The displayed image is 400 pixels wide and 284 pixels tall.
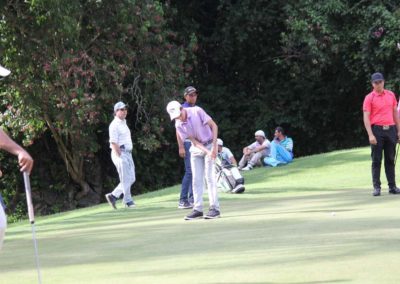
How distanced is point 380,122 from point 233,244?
5887 mm

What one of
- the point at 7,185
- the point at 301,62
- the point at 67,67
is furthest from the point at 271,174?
the point at 7,185

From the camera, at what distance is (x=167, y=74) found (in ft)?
105

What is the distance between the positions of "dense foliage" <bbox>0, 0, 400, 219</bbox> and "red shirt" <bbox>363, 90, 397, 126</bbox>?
13353 millimetres

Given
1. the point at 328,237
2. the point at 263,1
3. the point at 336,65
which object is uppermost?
the point at 263,1

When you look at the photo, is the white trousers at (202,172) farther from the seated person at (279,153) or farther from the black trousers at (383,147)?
the seated person at (279,153)

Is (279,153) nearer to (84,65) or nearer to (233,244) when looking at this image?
(84,65)

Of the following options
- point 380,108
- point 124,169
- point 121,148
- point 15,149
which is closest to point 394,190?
point 380,108

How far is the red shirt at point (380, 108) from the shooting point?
16062 millimetres

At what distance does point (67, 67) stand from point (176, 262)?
65.2 ft

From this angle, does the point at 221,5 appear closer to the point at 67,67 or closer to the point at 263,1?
the point at 263,1

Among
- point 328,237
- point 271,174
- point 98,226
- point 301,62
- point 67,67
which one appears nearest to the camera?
point 328,237

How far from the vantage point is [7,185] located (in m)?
36.4

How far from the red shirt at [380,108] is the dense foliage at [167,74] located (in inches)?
526

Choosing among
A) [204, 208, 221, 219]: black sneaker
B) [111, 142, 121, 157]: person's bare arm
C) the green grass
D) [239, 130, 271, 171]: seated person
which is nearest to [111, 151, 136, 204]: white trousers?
[111, 142, 121, 157]: person's bare arm
